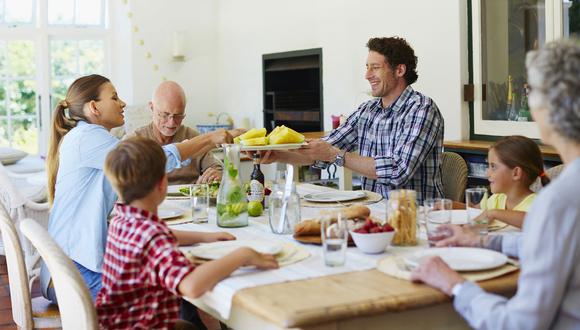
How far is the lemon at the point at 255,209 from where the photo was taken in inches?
107

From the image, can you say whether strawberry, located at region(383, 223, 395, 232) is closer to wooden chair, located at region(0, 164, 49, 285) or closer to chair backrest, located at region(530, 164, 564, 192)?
chair backrest, located at region(530, 164, 564, 192)

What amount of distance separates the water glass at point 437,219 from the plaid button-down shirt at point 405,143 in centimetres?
112

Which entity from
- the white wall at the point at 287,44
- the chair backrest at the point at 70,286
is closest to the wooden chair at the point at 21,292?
the chair backrest at the point at 70,286

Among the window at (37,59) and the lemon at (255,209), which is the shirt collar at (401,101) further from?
the window at (37,59)

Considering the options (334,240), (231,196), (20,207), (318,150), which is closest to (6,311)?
(20,207)

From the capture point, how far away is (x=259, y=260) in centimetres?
191

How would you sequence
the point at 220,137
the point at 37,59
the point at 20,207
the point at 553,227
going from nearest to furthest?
1. the point at 553,227
2. the point at 220,137
3. the point at 20,207
4. the point at 37,59

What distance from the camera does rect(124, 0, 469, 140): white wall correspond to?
5055 millimetres

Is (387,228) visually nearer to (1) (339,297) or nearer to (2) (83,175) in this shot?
(1) (339,297)

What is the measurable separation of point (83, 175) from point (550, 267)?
177 cm

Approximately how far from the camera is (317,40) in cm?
645

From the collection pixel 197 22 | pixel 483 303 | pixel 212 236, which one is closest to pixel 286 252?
pixel 212 236

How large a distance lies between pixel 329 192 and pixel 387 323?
58.2 inches

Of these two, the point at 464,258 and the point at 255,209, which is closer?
the point at 464,258
